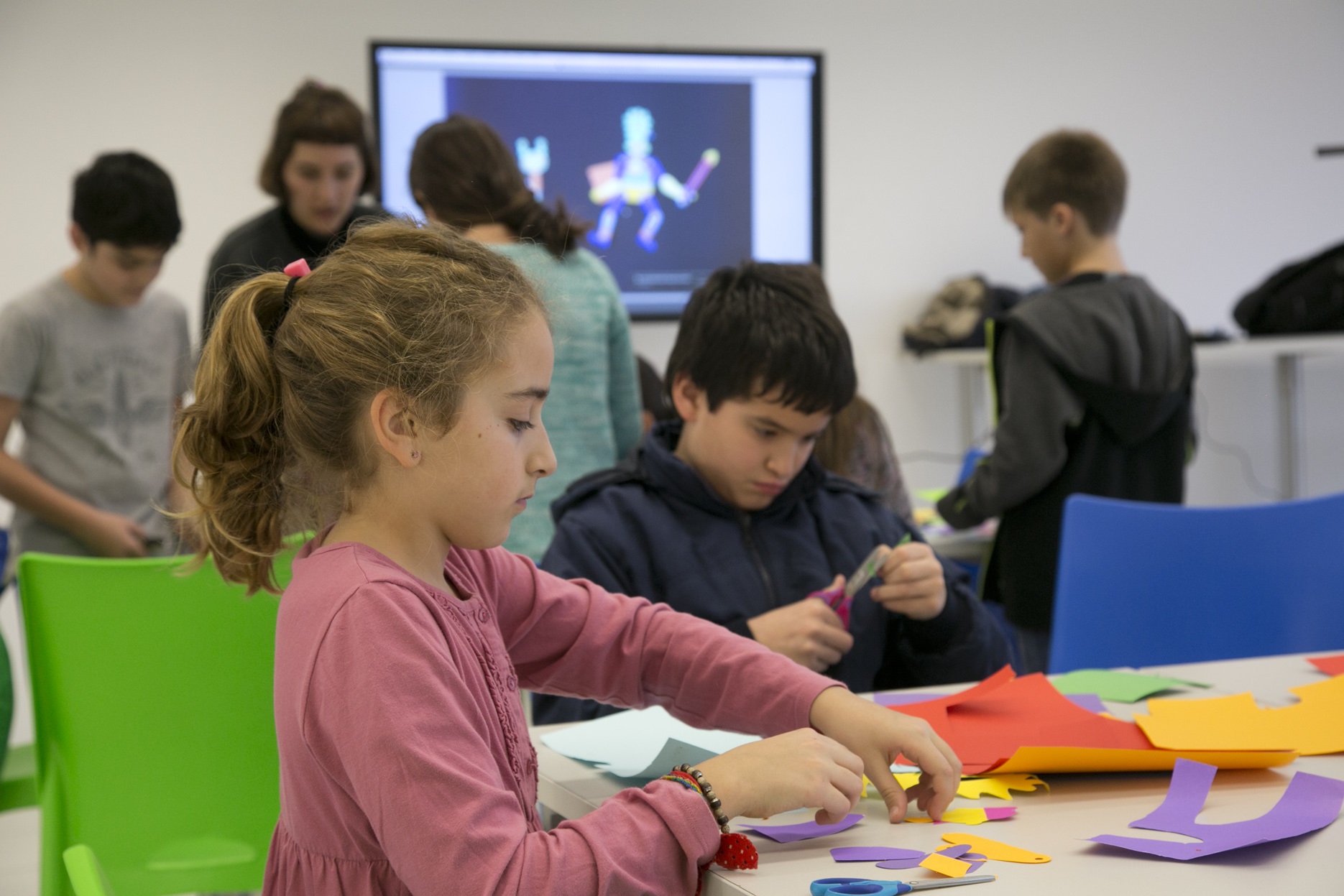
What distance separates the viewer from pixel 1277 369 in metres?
4.14

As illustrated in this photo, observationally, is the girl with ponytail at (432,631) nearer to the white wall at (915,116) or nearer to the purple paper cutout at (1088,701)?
the purple paper cutout at (1088,701)

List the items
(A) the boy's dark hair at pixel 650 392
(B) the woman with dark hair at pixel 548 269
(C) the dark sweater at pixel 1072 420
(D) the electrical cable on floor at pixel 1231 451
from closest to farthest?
1. (B) the woman with dark hair at pixel 548 269
2. (C) the dark sweater at pixel 1072 420
3. (A) the boy's dark hair at pixel 650 392
4. (D) the electrical cable on floor at pixel 1231 451

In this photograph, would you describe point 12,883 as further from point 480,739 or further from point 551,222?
point 480,739

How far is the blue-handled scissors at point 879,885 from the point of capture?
2.23 feet

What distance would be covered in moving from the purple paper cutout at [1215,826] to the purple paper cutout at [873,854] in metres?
0.11

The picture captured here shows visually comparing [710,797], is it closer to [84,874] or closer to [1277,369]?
[84,874]

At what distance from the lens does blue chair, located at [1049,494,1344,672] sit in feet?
5.19

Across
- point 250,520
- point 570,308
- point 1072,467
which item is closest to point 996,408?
point 1072,467

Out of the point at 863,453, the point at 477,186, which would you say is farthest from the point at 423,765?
the point at 863,453

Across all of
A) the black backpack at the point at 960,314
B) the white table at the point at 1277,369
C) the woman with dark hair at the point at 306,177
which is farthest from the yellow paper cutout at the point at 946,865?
the black backpack at the point at 960,314

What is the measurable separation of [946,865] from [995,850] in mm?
48

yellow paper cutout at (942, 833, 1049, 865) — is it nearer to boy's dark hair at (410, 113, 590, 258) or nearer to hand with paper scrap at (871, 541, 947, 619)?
hand with paper scrap at (871, 541, 947, 619)

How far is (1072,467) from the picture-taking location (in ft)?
7.00

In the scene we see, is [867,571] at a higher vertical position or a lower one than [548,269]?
lower
